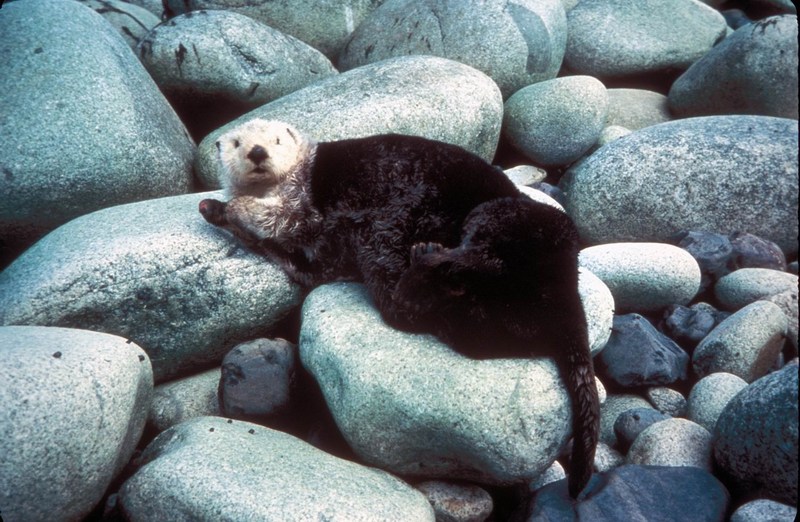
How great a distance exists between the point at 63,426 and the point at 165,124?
3.07 metres

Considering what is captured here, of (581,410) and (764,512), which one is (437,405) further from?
(764,512)

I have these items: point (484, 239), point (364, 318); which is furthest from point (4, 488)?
point (484, 239)

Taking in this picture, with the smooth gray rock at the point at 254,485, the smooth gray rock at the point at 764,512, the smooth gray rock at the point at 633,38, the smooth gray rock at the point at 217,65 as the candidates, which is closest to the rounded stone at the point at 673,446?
the smooth gray rock at the point at 764,512

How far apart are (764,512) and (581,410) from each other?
777 millimetres

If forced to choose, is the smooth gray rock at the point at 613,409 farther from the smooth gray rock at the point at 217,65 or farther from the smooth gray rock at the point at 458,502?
the smooth gray rock at the point at 217,65

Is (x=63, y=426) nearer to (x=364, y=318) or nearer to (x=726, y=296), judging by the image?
(x=364, y=318)

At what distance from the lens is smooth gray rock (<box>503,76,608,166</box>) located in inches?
219

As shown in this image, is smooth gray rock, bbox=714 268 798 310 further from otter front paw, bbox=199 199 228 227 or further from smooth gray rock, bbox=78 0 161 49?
smooth gray rock, bbox=78 0 161 49

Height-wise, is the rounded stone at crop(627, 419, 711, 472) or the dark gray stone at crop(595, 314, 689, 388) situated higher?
the rounded stone at crop(627, 419, 711, 472)

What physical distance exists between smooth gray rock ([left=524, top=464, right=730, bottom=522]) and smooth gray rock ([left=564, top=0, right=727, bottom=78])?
18.6 feet

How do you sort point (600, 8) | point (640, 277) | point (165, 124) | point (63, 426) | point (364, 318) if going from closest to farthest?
point (63, 426), point (364, 318), point (640, 277), point (165, 124), point (600, 8)

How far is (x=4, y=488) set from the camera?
A: 7.27ft

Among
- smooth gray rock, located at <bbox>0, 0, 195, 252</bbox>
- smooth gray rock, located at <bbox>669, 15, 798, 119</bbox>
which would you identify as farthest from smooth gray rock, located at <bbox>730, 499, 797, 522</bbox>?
smooth gray rock, located at <bbox>0, 0, 195, 252</bbox>

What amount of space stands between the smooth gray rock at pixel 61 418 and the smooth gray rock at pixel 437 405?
3.23ft
